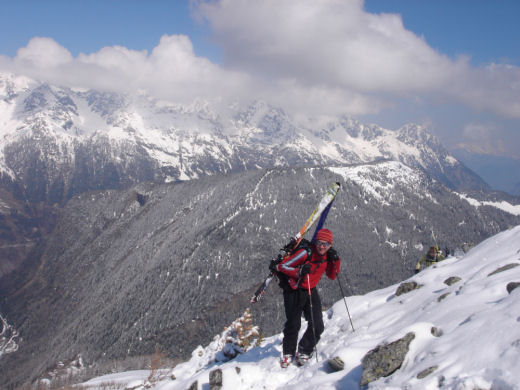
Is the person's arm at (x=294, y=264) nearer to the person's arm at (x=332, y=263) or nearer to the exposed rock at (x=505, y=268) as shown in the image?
the person's arm at (x=332, y=263)

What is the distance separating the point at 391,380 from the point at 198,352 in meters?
17.5

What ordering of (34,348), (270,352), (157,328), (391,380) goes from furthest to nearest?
(34,348) < (157,328) < (270,352) < (391,380)

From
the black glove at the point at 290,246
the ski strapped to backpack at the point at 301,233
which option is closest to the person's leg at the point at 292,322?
the ski strapped to backpack at the point at 301,233

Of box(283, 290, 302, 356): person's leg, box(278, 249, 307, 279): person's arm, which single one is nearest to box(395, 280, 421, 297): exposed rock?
box(283, 290, 302, 356): person's leg

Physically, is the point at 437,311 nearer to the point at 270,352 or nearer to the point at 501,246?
the point at 270,352

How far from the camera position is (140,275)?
618 ft

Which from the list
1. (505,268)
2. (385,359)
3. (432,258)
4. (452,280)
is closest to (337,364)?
(385,359)

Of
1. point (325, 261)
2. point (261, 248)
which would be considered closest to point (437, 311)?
point (325, 261)

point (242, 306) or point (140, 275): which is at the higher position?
point (140, 275)

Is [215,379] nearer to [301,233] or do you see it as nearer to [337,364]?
[337,364]

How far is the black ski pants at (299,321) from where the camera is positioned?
14.8 m

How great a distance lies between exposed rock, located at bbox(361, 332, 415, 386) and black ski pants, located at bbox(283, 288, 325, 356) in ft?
13.3

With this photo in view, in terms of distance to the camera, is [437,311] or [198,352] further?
[198,352]

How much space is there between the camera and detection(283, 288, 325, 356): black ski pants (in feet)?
48.5
